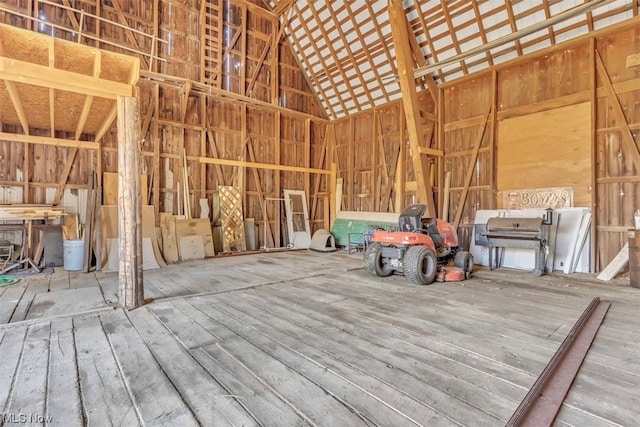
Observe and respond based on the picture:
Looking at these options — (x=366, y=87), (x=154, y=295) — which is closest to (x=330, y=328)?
(x=154, y=295)

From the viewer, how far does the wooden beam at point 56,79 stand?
10.1 feet

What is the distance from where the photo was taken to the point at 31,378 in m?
2.17

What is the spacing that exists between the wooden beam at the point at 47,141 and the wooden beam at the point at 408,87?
6.65 metres

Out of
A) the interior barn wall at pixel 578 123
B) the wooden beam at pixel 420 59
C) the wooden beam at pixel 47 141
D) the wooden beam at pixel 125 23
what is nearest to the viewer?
the interior barn wall at pixel 578 123

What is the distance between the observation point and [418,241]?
5047 millimetres

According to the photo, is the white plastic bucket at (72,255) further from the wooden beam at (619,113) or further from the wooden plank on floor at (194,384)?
the wooden beam at (619,113)

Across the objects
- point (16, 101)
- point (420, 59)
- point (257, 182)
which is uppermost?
point (420, 59)

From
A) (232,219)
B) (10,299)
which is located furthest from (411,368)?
(232,219)

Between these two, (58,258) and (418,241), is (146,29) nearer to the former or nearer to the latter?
(58,258)

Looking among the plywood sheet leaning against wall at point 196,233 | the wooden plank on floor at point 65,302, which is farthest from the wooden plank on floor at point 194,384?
the plywood sheet leaning against wall at point 196,233

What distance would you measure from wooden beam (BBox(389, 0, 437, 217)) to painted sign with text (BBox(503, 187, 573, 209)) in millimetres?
1643

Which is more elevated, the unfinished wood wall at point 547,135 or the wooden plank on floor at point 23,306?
the unfinished wood wall at point 547,135

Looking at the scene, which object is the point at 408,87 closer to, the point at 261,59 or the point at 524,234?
the point at 524,234
